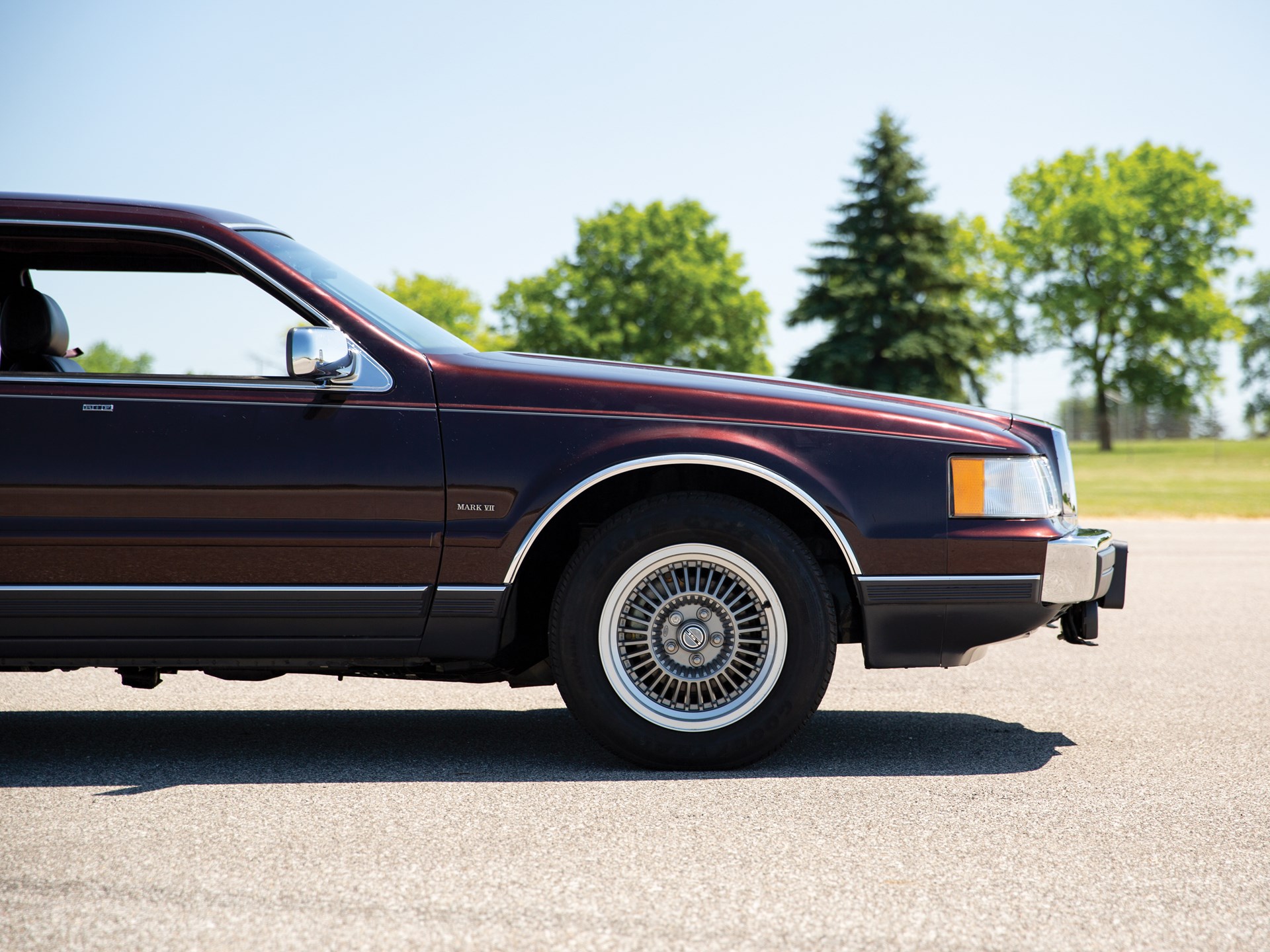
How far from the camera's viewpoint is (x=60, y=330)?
4406mm

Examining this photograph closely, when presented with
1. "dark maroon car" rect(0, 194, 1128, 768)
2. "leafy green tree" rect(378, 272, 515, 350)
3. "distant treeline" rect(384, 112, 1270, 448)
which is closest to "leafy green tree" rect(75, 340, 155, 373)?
"dark maroon car" rect(0, 194, 1128, 768)

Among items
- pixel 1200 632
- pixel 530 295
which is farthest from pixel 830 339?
pixel 1200 632

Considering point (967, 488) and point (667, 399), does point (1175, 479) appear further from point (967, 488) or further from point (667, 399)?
point (667, 399)

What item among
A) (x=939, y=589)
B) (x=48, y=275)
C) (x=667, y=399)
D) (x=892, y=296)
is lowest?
(x=939, y=589)

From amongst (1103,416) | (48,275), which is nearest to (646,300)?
(1103,416)

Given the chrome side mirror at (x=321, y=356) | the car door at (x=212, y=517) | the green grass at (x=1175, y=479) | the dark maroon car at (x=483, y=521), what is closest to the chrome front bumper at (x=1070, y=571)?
the dark maroon car at (x=483, y=521)

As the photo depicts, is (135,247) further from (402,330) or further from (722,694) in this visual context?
(722,694)

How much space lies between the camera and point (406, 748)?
436cm

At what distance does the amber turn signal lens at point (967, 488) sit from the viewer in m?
4.02

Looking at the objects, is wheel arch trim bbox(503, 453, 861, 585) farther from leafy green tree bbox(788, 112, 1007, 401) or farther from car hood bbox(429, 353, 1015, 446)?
leafy green tree bbox(788, 112, 1007, 401)

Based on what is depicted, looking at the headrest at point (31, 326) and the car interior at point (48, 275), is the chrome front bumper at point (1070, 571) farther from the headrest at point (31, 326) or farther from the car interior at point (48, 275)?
the headrest at point (31, 326)

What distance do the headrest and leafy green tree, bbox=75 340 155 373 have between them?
0.32 feet

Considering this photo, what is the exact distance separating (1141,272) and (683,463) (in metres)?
54.6

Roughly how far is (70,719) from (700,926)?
329cm
